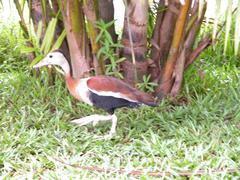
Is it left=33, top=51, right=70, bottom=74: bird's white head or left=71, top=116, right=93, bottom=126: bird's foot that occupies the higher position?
left=33, top=51, right=70, bottom=74: bird's white head

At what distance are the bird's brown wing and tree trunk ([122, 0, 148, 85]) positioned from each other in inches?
11.6

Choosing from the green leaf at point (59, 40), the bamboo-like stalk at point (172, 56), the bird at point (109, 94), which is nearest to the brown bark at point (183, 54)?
the bamboo-like stalk at point (172, 56)

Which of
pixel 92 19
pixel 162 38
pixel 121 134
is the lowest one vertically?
pixel 121 134

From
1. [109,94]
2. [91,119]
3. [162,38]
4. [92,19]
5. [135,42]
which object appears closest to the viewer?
[109,94]

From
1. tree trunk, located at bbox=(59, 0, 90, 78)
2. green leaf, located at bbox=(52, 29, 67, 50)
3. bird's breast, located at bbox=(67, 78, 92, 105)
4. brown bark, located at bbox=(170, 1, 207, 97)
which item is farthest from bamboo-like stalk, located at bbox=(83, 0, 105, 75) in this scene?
brown bark, located at bbox=(170, 1, 207, 97)

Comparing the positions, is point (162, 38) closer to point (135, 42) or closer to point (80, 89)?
point (135, 42)

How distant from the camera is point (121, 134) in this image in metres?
2.73

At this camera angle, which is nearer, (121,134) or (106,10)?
(121,134)

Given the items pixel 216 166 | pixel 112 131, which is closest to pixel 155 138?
pixel 112 131

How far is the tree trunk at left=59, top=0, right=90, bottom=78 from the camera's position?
2.88 meters

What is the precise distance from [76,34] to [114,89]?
1.75 ft

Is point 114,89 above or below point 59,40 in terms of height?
below

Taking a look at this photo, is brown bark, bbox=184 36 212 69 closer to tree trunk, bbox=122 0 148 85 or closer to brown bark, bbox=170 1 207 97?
brown bark, bbox=170 1 207 97

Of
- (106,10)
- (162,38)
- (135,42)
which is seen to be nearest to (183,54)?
(162,38)
